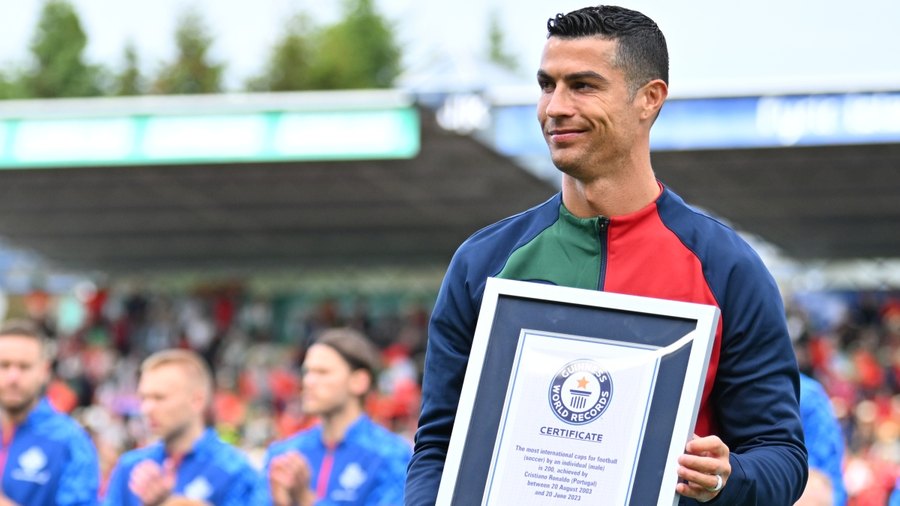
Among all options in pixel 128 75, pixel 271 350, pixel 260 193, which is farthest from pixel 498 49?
pixel 260 193

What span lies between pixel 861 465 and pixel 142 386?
6466mm

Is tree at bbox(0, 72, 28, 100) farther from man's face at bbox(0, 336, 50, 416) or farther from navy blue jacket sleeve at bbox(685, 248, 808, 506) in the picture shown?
navy blue jacket sleeve at bbox(685, 248, 808, 506)

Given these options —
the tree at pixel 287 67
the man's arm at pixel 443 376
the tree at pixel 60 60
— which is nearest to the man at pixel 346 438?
the man's arm at pixel 443 376

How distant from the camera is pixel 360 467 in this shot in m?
7.89

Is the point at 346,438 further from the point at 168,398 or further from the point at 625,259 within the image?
the point at 625,259

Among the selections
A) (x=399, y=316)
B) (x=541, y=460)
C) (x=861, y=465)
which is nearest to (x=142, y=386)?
(x=541, y=460)

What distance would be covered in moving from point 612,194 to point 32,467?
5287mm

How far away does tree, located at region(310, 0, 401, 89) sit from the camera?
5341 cm

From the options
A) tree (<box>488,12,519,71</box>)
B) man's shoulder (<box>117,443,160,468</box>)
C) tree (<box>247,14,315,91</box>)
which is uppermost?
tree (<box>488,12,519,71</box>)

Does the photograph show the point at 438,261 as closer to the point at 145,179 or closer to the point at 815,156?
the point at 145,179

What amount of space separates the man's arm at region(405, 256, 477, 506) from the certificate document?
0.21 meters

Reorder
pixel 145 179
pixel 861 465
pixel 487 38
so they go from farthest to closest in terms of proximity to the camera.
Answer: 1. pixel 487 38
2. pixel 145 179
3. pixel 861 465

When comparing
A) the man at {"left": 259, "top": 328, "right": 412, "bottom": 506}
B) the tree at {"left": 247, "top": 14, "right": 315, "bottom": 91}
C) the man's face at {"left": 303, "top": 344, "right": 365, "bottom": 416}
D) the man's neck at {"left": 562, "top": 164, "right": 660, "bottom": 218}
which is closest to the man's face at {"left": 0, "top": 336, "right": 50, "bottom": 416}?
the man at {"left": 259, "top": 328, "right": 412, "bottom": 506}

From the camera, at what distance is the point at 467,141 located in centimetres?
1881
